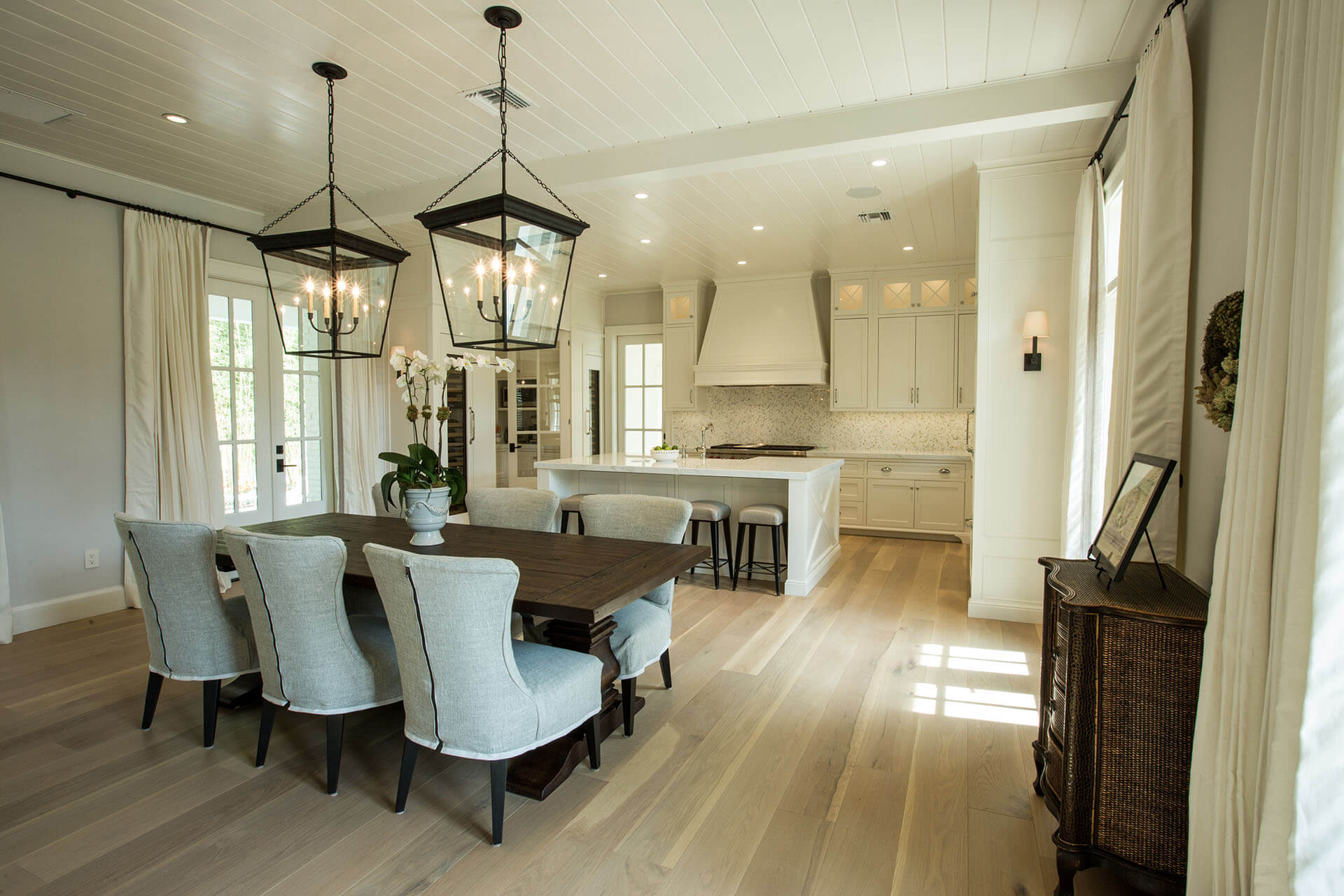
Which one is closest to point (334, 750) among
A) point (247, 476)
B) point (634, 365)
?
point (247, 476)

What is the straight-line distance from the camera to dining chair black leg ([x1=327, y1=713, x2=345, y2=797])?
216 cm

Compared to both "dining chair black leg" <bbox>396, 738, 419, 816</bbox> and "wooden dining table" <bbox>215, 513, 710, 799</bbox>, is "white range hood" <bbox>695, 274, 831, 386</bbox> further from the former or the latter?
"dining chair black leg" <bbox>396, 738, 419, 816</bbox>

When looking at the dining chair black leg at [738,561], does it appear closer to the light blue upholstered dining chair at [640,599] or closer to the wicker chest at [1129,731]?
the light blue upholstered dining chair at [640,599]

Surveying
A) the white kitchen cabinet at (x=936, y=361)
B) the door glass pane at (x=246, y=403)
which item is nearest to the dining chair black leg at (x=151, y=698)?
the door glass pane at (x=246, y=403)

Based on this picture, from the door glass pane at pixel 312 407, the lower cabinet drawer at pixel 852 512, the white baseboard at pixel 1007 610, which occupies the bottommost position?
the white baseboard at pixel 1007 610

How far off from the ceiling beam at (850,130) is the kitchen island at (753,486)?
6.36 feet

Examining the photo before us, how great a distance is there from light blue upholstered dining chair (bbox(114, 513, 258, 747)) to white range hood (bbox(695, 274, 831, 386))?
5.37 metres

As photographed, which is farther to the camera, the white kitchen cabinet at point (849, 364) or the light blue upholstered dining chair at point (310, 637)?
the white kitchen cabinet at point (849, 364)

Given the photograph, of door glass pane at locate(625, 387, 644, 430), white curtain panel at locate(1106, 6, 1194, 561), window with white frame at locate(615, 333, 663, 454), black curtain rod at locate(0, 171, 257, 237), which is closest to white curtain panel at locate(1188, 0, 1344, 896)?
white curtain panel at locate(1106, 6, 1194, 561)

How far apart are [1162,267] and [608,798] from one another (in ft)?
8.12

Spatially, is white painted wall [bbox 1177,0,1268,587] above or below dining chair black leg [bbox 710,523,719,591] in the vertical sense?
above

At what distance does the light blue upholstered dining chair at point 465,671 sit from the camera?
1771 mm

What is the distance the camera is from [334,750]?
2164mm

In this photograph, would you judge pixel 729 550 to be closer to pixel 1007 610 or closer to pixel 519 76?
pixel 1007 610
